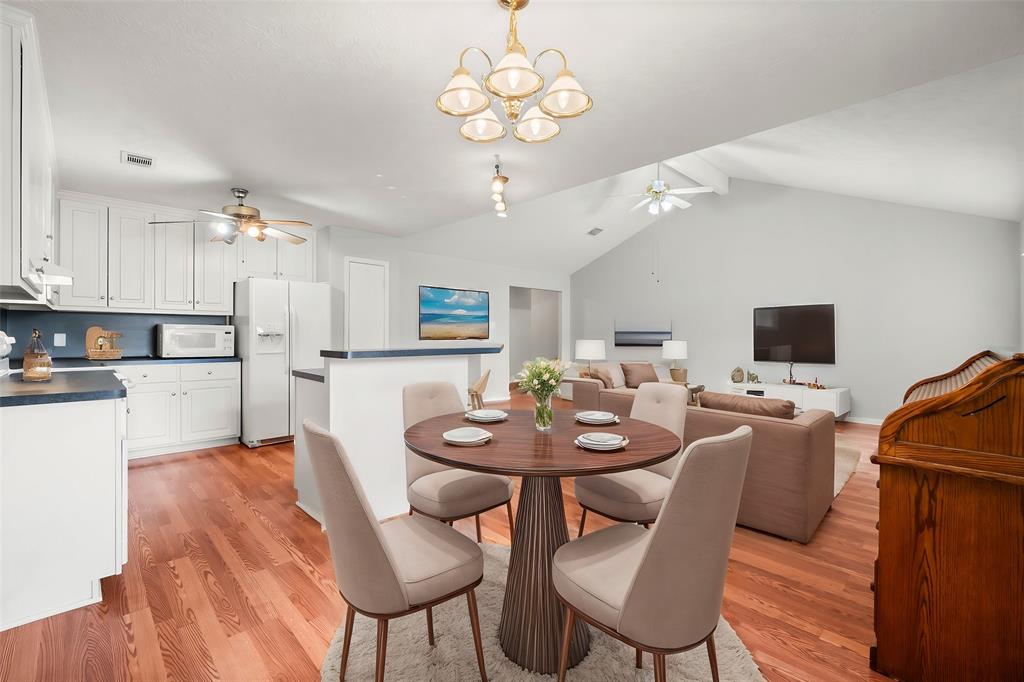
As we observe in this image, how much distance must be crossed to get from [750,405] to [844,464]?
6.87 feet

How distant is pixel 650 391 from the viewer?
8.43 feet

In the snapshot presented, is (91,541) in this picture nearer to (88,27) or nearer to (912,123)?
(88,27)

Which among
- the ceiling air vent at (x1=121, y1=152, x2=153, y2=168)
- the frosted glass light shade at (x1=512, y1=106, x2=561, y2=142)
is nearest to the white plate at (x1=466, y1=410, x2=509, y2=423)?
the frosted glass light shade at (x1=512, y1=106, x2=561, y2=142)

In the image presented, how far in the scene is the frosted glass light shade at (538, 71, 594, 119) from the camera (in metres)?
1.57

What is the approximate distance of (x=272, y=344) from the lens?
15.6 feet

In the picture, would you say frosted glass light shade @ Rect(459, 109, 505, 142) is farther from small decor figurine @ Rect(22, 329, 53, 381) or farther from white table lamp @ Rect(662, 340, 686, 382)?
white table lamp @ Rect(662, 340, 686, 382)

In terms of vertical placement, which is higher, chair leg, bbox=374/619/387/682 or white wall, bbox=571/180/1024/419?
white wall, bbox=571/180/1024/419

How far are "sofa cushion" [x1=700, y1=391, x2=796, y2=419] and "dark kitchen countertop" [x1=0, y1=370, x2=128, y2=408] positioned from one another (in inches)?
129

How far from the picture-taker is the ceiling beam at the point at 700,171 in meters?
6.17

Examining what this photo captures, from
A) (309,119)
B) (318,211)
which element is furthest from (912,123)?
(318,211)

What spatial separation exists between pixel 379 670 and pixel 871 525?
3.10 metres

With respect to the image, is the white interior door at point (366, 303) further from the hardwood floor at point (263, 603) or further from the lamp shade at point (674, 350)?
the lamp shade at point (674, 350)

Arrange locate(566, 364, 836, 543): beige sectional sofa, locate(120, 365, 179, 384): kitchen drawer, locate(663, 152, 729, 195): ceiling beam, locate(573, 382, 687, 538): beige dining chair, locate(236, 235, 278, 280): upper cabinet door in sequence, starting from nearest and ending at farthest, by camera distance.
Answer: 1. locate(573, 382, 687, 538): beige dining chair
2. locate(566, 364, 836, 543): beige sectional sofa
3. locate(120, 365, 179, 384): kitchen drawer
4. locate(236, 235, 278, 280): upper cabinet door
5. locate(663, 152, 729, 195): ceiling beam

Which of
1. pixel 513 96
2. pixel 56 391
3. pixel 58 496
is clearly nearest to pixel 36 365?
pixel 56 391
